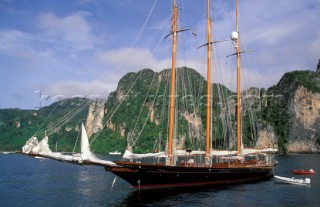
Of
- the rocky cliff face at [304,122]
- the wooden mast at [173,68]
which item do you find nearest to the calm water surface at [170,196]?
the wooden mast at [173,68]

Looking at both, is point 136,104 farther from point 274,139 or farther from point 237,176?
point 237,176

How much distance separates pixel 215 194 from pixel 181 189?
389 cm

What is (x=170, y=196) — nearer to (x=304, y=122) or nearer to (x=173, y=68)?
(x=173, y=68)

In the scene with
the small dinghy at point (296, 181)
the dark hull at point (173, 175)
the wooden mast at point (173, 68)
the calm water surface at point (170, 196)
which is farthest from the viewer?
the small dinghy at point (296, 181)

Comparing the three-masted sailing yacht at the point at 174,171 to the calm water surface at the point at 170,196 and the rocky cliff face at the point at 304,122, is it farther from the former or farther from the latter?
the rocky cliff face at the point at 304,122

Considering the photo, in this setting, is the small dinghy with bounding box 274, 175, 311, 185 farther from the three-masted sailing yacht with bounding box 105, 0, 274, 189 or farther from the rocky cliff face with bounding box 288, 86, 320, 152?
the rocky cliff face with bounding box 288, 86, 320, 152

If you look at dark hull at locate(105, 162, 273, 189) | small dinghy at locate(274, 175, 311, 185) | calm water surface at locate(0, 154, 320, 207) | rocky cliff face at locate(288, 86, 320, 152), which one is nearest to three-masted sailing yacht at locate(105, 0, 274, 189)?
dark hull at locate(105, 162, 273, 189)

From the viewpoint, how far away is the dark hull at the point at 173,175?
1323 inches

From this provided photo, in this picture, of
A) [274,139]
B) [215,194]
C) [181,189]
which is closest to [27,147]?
[181,189]

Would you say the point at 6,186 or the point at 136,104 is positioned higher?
the point at 136,104

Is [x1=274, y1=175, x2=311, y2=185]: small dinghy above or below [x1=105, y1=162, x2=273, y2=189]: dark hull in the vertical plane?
below

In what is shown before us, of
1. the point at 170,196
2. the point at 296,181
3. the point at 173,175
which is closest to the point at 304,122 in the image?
the point at 296,181

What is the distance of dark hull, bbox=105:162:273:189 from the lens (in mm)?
33594

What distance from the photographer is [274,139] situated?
156875mm
